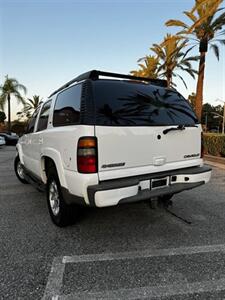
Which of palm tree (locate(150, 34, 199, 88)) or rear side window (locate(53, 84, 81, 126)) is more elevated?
palm tree (locate(150, 34, 199, 88))

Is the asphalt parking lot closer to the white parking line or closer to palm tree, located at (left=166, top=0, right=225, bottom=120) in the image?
the white parking line

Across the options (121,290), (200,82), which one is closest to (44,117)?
(121,290)

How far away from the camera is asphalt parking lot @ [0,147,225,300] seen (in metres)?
2.26

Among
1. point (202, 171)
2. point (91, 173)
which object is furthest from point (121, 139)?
point (202, 171)

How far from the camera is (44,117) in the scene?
4246 millimetres

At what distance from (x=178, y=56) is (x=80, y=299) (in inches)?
768

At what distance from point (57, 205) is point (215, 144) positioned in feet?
30.0

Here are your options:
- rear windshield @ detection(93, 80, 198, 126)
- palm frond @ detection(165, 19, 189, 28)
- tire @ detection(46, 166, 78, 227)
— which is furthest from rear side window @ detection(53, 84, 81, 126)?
palm frond @ detection(165, 19, 189, 28)

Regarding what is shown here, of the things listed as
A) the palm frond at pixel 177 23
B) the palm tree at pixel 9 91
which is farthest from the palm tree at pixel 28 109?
the palm frond at pixel 177 23

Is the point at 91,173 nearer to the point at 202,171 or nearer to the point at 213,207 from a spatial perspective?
the point at 202,171

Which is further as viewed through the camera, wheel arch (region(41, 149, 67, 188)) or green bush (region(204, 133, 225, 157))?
green bush (region(204, 133, 225, 157))

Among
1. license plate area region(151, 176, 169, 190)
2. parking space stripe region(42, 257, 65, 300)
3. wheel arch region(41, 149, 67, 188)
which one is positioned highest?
wheel arch region(41, 149, 67, 188)

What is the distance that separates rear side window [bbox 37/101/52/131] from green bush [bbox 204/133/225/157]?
27.4 ft

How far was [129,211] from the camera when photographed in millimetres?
4234
